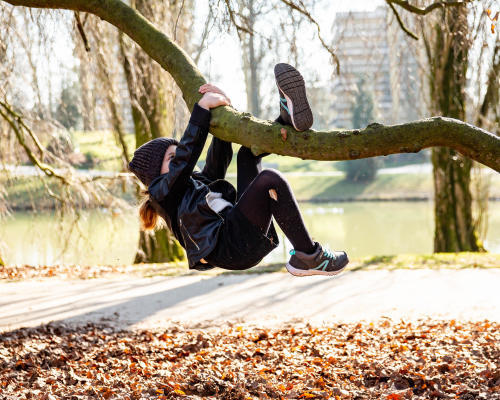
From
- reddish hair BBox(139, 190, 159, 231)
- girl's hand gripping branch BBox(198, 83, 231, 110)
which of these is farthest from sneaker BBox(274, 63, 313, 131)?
reddish hair BBox(139, 190, 159, 231)

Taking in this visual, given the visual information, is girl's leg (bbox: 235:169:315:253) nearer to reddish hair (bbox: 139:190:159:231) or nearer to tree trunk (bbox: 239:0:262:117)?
reddish hair (bbox: 139:190:159:231)

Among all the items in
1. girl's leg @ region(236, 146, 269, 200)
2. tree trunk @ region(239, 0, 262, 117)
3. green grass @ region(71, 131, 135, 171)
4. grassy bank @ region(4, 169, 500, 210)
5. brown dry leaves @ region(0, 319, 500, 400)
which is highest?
tree trunk @ region(239, 0, 262, 117)

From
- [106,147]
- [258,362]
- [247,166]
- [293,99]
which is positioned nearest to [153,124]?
[106,147]

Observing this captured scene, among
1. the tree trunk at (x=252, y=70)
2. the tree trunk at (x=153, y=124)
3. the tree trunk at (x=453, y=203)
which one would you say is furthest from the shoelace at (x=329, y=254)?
the tree trunk at (x=453, y=203)

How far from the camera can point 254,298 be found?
19.2 ft

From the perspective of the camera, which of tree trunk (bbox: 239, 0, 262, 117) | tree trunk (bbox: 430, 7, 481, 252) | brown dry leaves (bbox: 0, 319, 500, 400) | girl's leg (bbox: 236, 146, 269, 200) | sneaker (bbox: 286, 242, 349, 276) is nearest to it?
sneaker (bbox: 286, 242, 349, 276)

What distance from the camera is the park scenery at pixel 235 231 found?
2842 mm

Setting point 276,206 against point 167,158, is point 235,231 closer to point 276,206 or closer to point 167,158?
point 276,206

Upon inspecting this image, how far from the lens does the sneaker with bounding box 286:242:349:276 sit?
9.39ft

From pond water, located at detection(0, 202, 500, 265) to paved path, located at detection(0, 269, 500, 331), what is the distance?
842mm

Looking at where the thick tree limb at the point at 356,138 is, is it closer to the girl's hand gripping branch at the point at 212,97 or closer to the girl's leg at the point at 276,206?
the girl's hand gripping branch at the point at 212,97

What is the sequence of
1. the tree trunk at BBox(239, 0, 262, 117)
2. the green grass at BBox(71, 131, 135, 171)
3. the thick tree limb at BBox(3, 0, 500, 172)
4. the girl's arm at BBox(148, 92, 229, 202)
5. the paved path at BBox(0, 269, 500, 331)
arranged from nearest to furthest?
the thick tree limb at BBox(3, 0, 500, 172) < the girl's arm at BBox(148, 92, 229, 202) < the paved path at BBox(0, 269, 500, 331) < the tree trunk at BBox(239, 0, 262, 117) < the green grass at BBox(71, 131, 135, 171)

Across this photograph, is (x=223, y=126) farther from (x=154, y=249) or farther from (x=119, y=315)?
(x=154, y=249)

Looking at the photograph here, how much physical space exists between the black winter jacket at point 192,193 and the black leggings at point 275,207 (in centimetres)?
21
